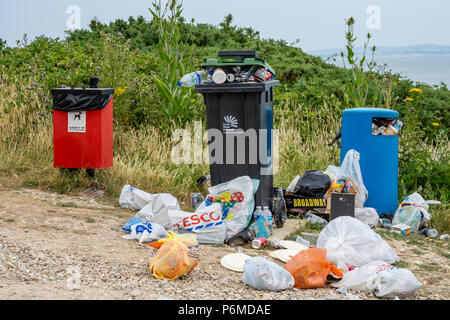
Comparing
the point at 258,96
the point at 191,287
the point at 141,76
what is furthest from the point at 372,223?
the point at 141,76

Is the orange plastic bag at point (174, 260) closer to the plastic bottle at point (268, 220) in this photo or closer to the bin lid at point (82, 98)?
the plastic bottle at point (268, 220)

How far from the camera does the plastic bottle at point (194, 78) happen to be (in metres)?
5.30

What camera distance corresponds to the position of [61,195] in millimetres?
6488

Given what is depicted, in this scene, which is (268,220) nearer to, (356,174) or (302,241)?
(302,241)

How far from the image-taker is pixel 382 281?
3.88m

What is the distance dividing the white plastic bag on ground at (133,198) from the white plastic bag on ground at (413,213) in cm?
266

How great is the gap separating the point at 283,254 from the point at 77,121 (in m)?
3.15

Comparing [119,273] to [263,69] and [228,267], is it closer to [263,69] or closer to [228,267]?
[228,267]

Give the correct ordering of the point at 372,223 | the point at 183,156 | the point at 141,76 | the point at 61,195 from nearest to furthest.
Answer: the point at 372,223 → the point at 61,195 → the point at 183,156 → the point at 141,76

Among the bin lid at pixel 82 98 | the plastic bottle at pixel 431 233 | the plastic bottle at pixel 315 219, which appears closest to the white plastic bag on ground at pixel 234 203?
the plastic bottle at pixel 315 219

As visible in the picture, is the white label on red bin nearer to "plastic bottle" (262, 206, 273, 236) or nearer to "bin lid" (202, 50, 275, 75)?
"bin lid" (202, 50, 275, 75)

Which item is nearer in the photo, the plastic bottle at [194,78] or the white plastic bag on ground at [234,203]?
the white plastic bag on ground at [234,203]

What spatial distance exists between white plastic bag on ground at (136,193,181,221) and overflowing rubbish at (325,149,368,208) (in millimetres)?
1599

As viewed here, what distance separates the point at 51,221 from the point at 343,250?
2723 mm
